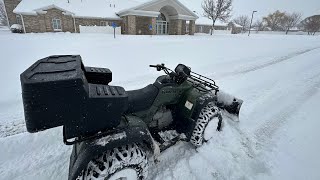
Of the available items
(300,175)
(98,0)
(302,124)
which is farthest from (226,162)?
(98,0)

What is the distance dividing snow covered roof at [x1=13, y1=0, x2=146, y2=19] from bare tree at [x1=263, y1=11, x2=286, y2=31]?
58700mm

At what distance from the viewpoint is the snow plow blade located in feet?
11.0

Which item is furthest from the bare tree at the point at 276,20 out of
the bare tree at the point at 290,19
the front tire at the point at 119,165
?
the front tire at the point at 119,165

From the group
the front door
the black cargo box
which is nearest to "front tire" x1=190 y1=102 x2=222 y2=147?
the black cargo box

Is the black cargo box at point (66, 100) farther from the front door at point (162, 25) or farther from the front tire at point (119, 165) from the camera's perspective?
the front door at point (162, 25)

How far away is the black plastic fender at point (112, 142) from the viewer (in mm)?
1619

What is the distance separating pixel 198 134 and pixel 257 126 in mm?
1568

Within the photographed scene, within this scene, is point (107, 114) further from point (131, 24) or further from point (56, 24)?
point (56, 24)

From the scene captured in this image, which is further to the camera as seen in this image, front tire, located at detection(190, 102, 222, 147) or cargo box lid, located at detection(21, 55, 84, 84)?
front tire, located at detection(190, 102, 222, 147)

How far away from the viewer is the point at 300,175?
8.08 ft

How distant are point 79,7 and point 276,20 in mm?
65727

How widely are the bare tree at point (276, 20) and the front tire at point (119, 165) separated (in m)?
75.9

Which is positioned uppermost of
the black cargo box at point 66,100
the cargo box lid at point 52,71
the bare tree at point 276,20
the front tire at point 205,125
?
the bare tree at point 276,20

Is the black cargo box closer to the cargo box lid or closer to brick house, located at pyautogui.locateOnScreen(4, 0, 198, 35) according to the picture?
the cargo box lid
